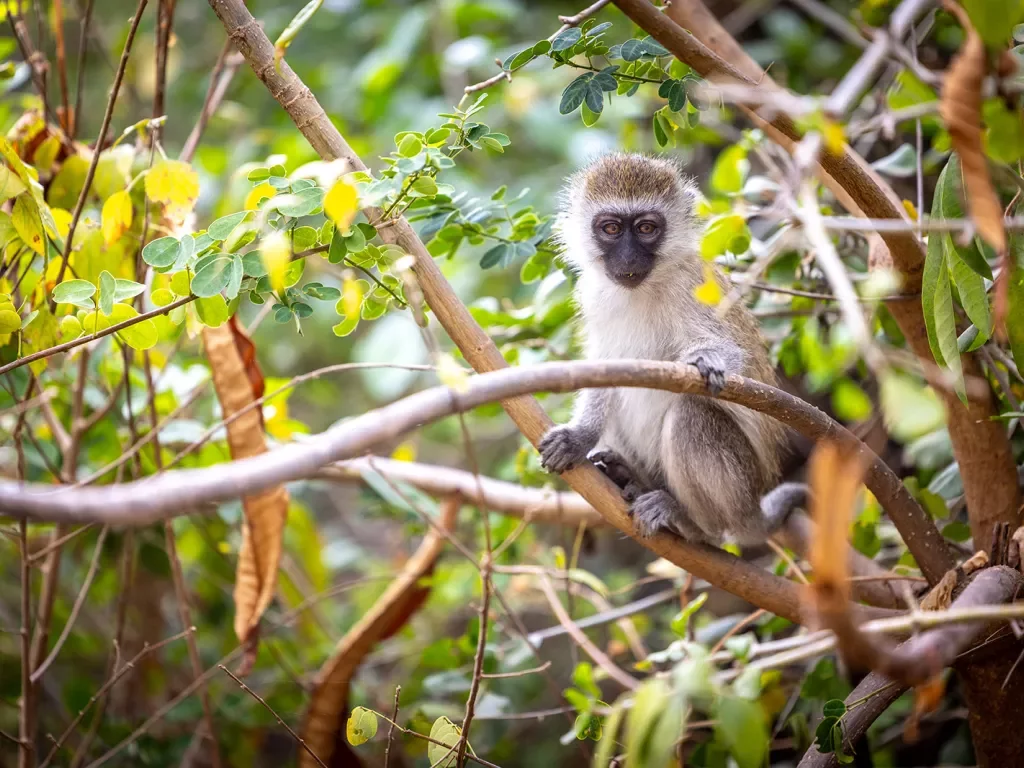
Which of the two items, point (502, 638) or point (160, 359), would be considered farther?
point (502, 638)

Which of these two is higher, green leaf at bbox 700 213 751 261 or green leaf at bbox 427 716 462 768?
green leaf at bbox 700 213 751 261

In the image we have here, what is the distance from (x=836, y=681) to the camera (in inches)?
131

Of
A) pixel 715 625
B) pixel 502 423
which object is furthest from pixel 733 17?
pixel 715 625

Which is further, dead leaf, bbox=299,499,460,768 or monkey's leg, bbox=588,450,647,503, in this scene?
monkey's leg, bbox=588,450,647,503

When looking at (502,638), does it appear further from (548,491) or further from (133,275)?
(133,275)

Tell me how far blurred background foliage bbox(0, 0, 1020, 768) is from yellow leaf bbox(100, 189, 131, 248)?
621mm

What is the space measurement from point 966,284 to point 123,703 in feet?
16.0

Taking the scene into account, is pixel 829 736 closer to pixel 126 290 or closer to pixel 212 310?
pixel 212 310

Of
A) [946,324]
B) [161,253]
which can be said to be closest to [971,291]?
[946,324]

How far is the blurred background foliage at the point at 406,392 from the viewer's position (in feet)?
12.7

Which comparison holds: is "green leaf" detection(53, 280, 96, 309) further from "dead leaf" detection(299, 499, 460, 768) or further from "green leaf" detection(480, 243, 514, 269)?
"dead leaf" detection(299, 499, 460, 768)

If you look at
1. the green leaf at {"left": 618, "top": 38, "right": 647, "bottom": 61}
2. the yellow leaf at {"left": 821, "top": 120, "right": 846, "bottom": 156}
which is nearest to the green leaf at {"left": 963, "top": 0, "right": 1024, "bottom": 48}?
the yellow leaf at {"left": 821, "top": 120, "right": 846, "bottom": 156}

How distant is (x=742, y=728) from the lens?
1594 mm

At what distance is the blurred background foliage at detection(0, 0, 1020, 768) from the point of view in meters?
3.88
